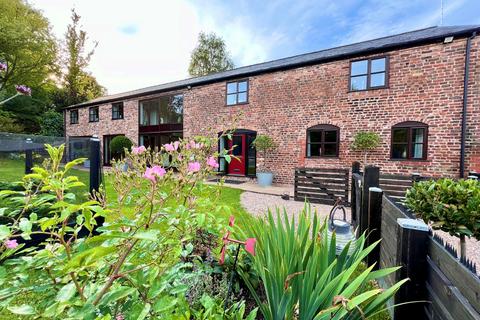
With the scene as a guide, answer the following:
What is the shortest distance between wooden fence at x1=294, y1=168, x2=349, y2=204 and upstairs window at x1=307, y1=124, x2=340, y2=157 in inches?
80.1

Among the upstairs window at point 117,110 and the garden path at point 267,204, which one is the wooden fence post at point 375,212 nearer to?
the garden path at point 267,204

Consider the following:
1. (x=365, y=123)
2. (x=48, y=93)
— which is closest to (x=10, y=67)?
(x=48, y=93)

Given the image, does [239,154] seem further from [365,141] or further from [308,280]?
[308,280]

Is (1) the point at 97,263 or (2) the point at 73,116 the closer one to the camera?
(1) the point at 97,263

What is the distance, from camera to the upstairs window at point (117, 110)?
16.9m

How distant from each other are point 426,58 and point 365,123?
281cm

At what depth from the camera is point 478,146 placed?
24.2ft

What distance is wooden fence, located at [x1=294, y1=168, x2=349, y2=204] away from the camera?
763 centimetres

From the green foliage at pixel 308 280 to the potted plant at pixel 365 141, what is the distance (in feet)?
25.9

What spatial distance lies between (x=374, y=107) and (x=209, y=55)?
25.4 meters

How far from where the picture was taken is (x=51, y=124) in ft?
78.3

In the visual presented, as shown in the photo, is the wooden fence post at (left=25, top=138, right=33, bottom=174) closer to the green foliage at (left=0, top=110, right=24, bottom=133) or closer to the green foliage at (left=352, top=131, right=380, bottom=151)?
the green foliage at (left=352, top=131, right=380, bottom=151)

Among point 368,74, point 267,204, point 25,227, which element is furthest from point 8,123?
point 25,227

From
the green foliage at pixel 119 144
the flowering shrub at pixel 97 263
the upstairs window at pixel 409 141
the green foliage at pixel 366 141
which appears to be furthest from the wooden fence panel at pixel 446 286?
the green foliage at pixel 119 144
